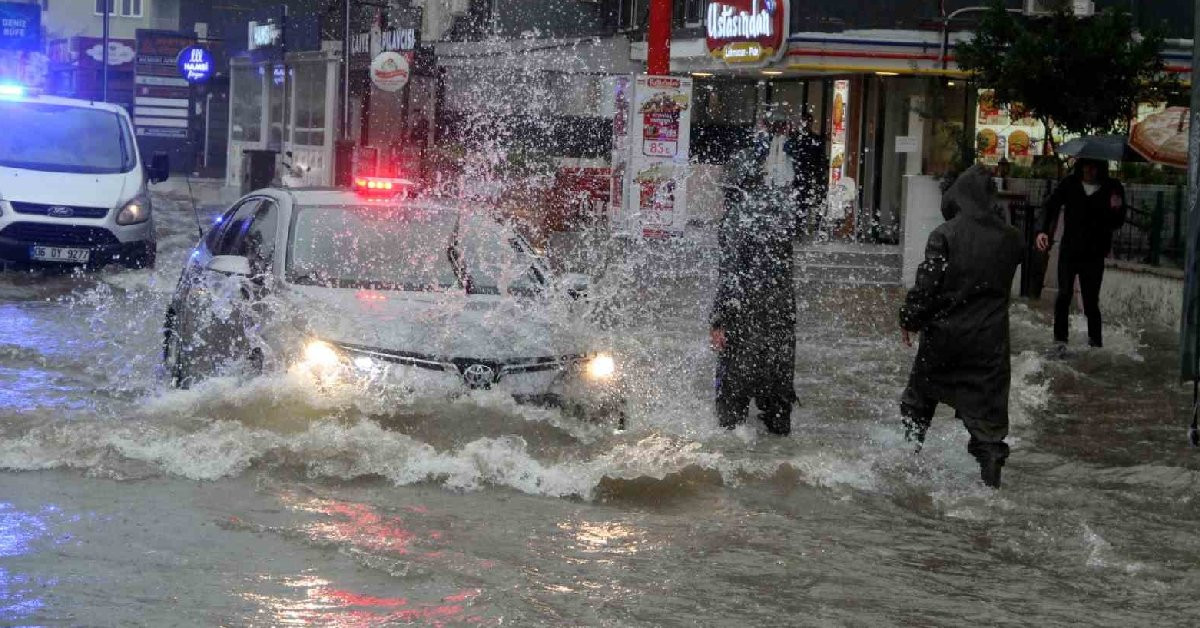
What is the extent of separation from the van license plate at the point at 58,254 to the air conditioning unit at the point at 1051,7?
12.8 meters

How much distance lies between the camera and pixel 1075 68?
64.8 ft

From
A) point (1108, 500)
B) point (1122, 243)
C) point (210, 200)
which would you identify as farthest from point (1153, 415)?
point (210, 200)

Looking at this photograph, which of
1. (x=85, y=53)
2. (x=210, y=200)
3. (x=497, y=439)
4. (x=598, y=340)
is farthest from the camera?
(x=85, y=53)

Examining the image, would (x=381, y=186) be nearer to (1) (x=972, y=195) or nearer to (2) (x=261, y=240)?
(2) (x=261, y=240)

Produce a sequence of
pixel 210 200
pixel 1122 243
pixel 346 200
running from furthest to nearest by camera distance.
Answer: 1. pixel 210 200
2. pixel 1122 243
3. pixel 346 200

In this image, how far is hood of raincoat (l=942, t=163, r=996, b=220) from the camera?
8.30 metres

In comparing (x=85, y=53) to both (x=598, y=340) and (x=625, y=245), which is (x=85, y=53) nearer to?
(x=625, y=245)

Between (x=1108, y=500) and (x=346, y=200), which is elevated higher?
(x=346, y=200)

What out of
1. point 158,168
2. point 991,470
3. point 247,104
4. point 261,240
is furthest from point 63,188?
point 247,104

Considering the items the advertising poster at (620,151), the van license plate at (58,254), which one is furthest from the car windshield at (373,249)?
the advertising poster at (620,151)

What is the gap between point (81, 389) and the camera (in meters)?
10.6

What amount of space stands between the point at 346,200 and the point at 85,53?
5399 centimetres

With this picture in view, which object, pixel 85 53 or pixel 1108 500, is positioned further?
pixel 85 53

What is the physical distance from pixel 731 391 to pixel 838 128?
16989mm
